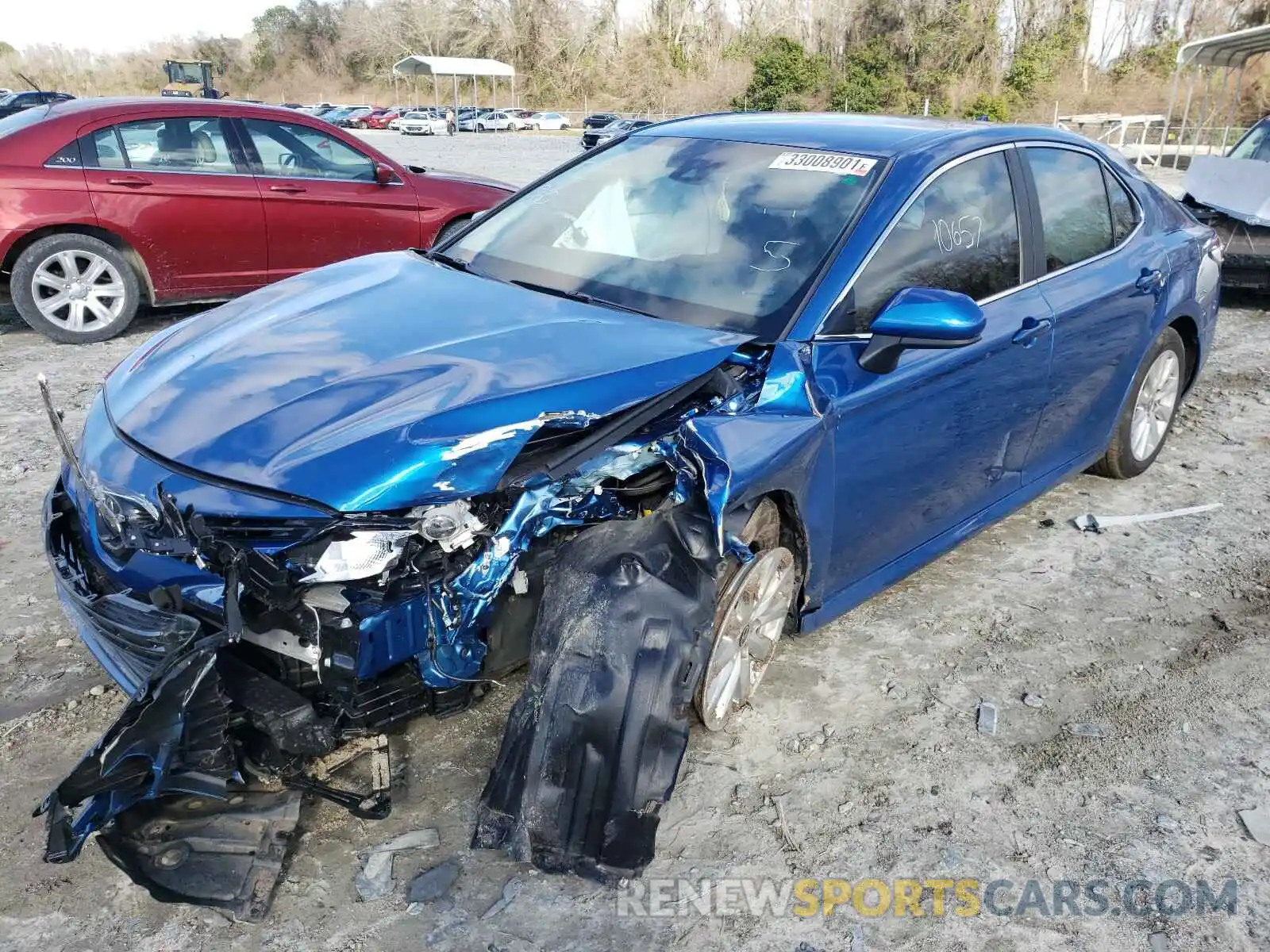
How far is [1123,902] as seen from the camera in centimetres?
249

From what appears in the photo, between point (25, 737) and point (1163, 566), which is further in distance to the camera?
point (1163, 566)

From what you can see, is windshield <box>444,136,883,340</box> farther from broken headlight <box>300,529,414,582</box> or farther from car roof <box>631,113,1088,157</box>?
broken headlight <box>300,529,414,582</box>

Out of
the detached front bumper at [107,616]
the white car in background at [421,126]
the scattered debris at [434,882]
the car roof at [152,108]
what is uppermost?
the car roof at [152,108]

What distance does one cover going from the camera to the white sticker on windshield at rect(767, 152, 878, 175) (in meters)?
3.40

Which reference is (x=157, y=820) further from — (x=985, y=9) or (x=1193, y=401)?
(x=985, y=9)

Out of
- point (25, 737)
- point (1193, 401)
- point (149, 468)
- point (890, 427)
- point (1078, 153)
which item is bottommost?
point (1193, 401)

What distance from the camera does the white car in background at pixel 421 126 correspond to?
143 feet

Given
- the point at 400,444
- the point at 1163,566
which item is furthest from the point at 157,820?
the point at 1163,566

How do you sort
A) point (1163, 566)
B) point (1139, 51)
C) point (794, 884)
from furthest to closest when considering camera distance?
point (1139, 51) → point (1163, 566) → point (794, 884)

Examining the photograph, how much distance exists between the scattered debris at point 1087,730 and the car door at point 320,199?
6100mm

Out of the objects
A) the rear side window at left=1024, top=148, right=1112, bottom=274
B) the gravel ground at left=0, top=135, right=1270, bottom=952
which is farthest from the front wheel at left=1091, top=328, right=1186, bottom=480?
the rear side window at left=1024, top=148, right=1112, bottom=274

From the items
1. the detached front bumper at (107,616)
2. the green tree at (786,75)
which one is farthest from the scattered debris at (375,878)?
the green tree at (786,75)

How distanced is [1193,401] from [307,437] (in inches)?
228

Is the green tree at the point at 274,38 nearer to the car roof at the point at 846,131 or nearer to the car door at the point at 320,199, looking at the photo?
the car door at the point at 320,199
